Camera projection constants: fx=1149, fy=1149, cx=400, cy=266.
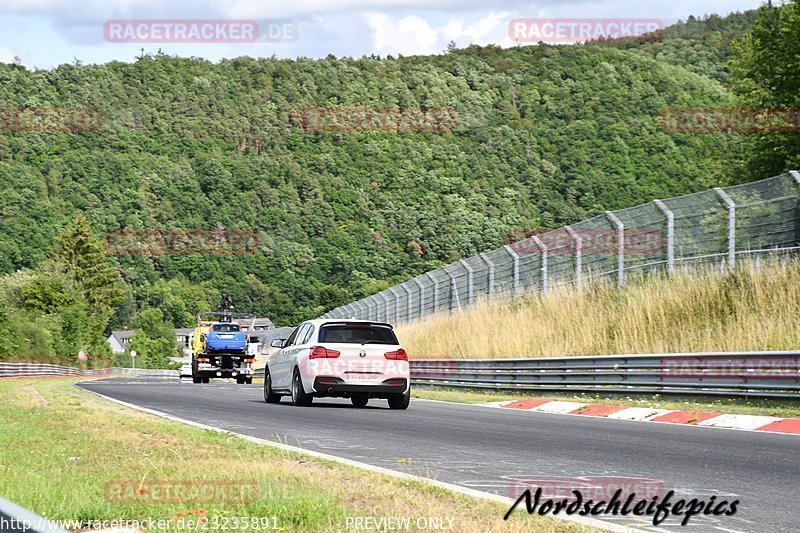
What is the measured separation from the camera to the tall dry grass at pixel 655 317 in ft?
62.0

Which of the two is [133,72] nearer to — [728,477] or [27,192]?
[27,192]

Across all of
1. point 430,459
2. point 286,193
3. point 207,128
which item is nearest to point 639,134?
point 286,193

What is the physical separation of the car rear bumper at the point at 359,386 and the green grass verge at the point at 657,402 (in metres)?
3.43

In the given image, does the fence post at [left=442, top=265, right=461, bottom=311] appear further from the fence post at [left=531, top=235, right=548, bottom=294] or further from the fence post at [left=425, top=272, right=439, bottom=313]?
the fence post at [left=531, top=235, right=548, bottom=294]

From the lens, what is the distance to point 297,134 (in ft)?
438

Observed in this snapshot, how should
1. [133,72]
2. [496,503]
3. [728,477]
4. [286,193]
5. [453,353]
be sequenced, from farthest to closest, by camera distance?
[133,72] < [286,193] < [453,353] < [728,477] < [496,503]

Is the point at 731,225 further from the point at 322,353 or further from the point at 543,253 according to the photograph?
the point at 322,353

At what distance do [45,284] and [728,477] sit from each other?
125 meters

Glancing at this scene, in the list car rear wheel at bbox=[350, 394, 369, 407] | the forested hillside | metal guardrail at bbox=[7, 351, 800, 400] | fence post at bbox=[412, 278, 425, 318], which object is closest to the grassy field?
metal guardrail at bbox=[7, 351, 800, 400]

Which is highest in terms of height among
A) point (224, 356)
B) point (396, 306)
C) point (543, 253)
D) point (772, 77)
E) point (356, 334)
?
point (772, 77)

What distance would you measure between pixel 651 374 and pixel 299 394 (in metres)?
5.93

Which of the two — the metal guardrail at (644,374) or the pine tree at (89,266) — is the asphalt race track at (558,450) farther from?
the pine tree at (89,266)

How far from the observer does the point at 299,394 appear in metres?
19.7

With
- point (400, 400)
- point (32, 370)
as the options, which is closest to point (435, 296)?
point (400, 400)
